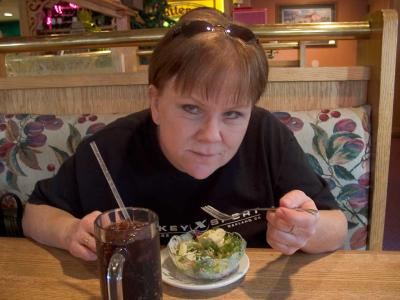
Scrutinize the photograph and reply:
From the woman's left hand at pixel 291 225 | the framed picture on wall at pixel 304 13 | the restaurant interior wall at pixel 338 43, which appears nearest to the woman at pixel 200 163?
the woman's left hand at pixel 291 225

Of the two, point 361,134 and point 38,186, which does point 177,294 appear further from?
point 361,134

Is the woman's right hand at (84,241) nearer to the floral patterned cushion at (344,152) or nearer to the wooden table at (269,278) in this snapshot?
the wooden table at (269,278)

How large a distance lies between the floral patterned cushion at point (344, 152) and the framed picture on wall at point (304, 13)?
7454mm

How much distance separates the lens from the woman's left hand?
0.81 m

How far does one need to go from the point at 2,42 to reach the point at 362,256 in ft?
4.76

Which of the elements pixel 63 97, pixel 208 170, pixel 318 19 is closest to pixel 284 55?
pixel 318 19

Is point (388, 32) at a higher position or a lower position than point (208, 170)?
higher

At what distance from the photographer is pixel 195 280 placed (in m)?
0.79

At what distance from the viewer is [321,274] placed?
812 millimetres

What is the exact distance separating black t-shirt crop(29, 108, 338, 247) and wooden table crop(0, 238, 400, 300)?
0.20 m

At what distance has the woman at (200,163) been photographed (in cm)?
84

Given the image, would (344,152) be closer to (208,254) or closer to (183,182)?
(183,182)

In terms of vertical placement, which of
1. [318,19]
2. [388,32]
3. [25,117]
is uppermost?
[318,19]

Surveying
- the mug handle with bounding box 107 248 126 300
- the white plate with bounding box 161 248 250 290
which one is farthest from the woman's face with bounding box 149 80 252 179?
the mug handle with bounding box 107 248 126 300
